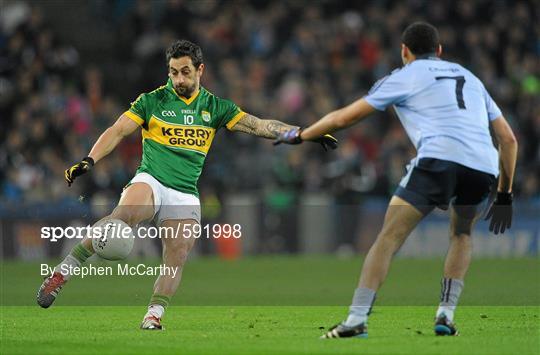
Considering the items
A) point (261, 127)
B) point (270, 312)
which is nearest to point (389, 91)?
point (261, 127)

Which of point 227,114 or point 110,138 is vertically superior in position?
point 227,114

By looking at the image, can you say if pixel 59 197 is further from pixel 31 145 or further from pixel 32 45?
pixel 32 45

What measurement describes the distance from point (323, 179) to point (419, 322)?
1288 centimetres

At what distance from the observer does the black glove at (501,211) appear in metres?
10.1

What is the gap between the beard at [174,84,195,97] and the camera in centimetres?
1124

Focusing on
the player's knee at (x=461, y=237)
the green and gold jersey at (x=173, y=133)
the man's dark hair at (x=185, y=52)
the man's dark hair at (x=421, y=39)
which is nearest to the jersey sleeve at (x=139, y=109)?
the green and gold jersey at (x=173, y=133)

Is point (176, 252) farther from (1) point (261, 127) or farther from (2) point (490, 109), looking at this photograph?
(2) point (490, 109)

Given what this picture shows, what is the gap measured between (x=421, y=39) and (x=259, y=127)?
246 centimetres

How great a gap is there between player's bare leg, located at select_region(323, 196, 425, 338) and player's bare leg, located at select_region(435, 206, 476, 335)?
59 cm

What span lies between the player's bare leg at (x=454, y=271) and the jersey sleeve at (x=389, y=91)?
1.07 m

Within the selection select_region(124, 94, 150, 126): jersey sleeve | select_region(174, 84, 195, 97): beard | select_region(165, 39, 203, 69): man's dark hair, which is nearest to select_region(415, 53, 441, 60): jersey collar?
select_region(165, 39, 203, 69): man's dark hair

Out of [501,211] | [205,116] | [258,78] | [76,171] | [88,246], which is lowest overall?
[88,246]

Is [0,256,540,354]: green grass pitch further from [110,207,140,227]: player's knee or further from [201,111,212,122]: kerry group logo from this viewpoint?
[201,111,212,122]: kerry group logo

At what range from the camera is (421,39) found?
9.49 metres
